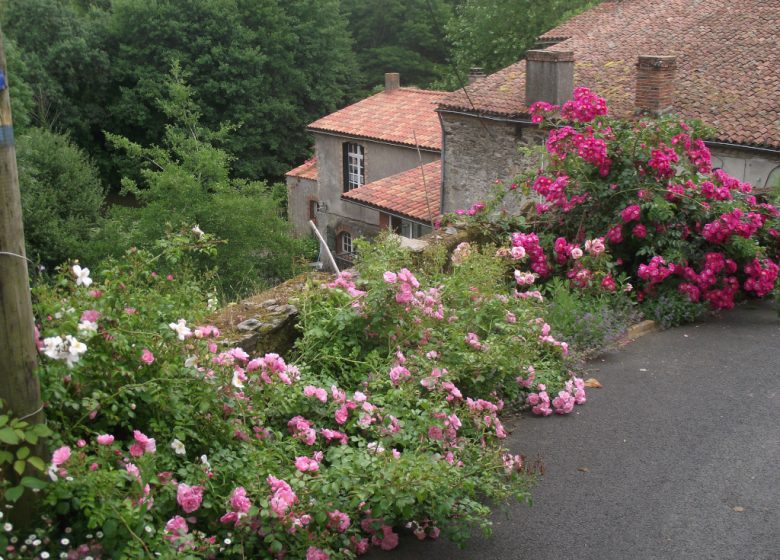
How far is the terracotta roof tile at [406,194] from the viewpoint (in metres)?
20.8

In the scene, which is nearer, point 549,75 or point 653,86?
point 653,86

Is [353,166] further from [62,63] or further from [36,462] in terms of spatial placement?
[36,462]

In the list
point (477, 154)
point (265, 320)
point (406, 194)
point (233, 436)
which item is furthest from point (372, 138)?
point (233, 436)

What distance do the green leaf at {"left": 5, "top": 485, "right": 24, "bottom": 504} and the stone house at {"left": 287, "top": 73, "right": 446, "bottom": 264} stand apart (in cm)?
1907

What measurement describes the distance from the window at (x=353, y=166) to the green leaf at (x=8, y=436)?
82.0ft

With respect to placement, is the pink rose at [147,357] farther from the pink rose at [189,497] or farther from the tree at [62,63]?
the tree at [62,63]

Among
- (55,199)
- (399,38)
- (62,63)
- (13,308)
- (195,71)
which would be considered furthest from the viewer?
(399,38)

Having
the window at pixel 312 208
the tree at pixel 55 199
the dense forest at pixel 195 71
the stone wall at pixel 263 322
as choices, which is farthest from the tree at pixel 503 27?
the stone wall at pixel 263 322

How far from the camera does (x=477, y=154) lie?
19719 millimetres

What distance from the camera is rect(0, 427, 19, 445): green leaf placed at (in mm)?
2678

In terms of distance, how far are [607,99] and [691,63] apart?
8.89 ft

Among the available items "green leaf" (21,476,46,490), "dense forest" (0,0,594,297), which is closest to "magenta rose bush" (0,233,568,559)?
"green leaf" (21,476,46,490)

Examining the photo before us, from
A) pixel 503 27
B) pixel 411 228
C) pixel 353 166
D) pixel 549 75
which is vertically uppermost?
pixel 503 27

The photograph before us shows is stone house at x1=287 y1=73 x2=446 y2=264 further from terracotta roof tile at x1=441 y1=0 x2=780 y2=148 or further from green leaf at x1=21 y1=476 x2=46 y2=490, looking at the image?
green leaf at x1=21 y1=476 x2=46 y2=490
